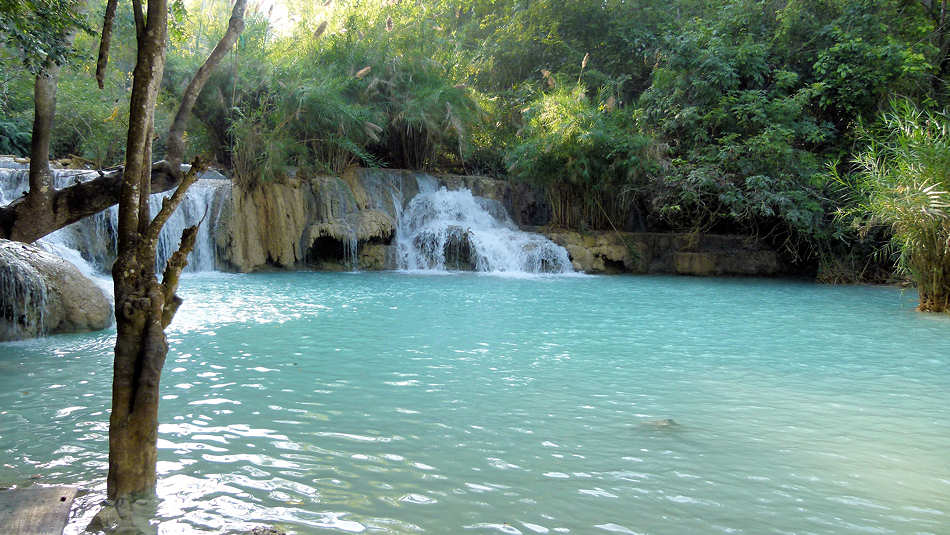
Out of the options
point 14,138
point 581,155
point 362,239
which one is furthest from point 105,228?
point 581,155

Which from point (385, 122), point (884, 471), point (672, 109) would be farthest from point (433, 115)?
point (884, 471)

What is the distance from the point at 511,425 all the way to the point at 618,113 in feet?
49.7

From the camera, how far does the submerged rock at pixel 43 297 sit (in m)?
6.61

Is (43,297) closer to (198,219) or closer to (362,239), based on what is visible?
(198,219)

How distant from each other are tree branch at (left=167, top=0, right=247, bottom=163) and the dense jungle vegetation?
10687mm

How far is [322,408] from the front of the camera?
171 inches

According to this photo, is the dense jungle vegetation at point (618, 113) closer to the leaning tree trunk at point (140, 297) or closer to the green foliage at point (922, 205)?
the green foliage at point (922, 205)

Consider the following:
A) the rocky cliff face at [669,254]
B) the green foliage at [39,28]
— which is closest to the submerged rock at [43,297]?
the green foliage at [39,28]

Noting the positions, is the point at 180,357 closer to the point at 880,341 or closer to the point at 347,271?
the point at 880,341

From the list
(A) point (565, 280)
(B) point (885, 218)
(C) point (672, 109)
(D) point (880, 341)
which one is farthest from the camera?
(C) point (672, 109)

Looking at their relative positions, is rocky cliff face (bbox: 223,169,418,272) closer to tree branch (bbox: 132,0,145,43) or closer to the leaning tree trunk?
tree branch (bbox: 132,0,145,43)

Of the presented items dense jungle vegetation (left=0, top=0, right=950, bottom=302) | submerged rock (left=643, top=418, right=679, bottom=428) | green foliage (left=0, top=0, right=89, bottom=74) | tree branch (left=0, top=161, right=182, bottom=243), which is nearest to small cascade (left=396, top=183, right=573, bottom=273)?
dense jungle vegetation (left=0, top=0, right=950, bottom=302)

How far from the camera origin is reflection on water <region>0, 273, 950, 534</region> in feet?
9.43

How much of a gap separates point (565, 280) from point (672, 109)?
5.82m
